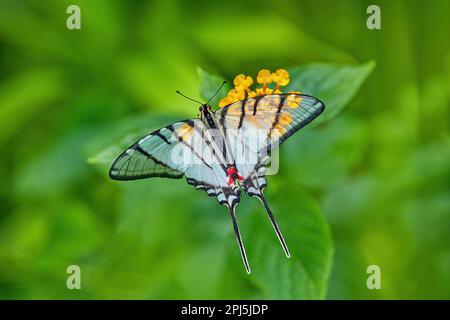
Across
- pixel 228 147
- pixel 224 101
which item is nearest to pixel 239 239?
pixel 228 147

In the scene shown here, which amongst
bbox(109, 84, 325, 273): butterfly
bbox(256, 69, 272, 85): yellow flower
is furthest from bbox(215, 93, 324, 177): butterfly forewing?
bbox(256, 69, 272, 85): yellow flower

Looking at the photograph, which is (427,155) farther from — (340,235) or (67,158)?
(67,158)

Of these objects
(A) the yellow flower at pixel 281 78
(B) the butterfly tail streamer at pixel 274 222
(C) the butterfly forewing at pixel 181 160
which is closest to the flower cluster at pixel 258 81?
(A) the yellow flower at pixel 281 78

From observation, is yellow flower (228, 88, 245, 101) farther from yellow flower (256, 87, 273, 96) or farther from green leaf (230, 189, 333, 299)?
green leaf (230, 189, 333, 299)

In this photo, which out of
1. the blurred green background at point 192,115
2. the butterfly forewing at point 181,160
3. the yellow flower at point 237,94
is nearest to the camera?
the butterfly forewing at point 181,160

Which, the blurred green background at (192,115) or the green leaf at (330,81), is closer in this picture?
the green leaf at (330,81)

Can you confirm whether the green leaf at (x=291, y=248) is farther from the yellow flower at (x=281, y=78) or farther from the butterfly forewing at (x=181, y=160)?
the yellow flower at (x=281, y=78)
